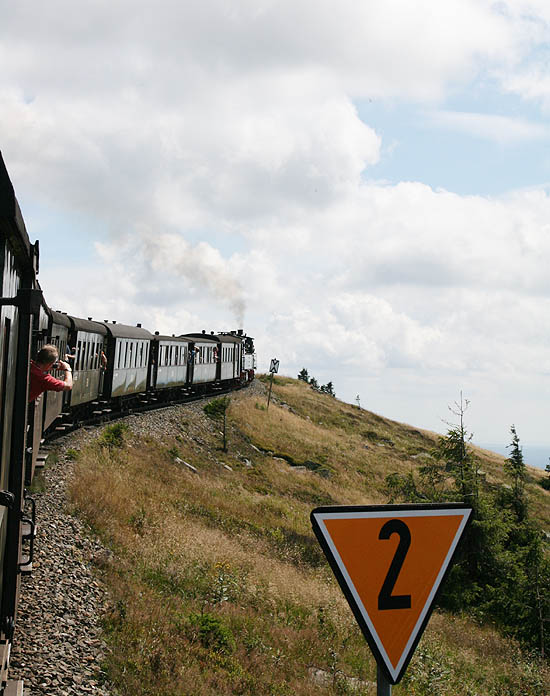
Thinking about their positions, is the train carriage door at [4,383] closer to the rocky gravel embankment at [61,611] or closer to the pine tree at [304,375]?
the rocky gravel embankment at [61,611]

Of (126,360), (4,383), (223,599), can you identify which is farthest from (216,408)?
(4,383)

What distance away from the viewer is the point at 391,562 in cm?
304

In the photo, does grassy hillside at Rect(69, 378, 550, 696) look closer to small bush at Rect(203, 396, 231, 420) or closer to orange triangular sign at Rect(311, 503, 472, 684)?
orange triangular sign at Rect(311, 503, 472, 684)

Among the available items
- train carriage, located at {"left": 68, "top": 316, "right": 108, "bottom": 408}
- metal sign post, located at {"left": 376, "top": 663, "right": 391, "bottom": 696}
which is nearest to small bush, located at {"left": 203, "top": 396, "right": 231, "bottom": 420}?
train carriage, located at {"left": 68, "top": 316, "right": 108, "bottom": 408}

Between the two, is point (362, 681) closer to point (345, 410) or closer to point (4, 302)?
point (4, 302)

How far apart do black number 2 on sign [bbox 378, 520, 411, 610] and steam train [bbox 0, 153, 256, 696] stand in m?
2.07

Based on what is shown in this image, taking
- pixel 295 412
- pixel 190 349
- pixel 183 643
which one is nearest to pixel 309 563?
pixel 183 643

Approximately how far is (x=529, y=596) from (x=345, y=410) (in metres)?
55.0

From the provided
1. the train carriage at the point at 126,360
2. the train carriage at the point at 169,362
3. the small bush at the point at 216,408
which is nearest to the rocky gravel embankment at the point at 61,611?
the train carriage at the point at 126,360

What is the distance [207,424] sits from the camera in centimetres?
3312

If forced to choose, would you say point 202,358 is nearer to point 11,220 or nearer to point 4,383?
point 4,383

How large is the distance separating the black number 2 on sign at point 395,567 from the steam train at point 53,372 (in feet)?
6.80

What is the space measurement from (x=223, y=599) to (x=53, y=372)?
272 inches

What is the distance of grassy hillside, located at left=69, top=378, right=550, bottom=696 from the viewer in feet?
28.7
